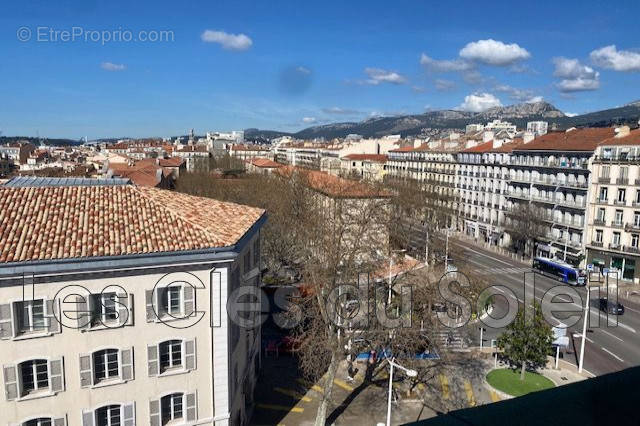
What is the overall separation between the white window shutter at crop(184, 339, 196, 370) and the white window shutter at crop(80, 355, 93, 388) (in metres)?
3.21

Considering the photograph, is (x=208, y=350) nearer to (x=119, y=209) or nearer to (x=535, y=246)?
(x=119, y=209)

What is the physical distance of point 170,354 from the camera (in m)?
18.3

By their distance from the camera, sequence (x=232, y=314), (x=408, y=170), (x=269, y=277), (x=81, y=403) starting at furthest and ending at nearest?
(x=408, y=170) < (x=269, y=277) < (x=232, y=314) < (x=81, y=403)

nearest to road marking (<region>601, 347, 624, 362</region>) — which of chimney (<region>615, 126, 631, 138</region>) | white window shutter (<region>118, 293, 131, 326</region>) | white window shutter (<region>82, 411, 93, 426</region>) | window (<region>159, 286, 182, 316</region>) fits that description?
window (<region>159, 286, 182, 316</region>)

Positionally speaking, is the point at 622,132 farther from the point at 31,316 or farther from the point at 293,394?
the point at 31,316

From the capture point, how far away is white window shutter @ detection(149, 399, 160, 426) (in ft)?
58.7

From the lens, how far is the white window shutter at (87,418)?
16.9 meters

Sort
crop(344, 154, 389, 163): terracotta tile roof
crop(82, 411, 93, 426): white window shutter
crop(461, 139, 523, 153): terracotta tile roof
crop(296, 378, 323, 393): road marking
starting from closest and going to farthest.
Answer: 1. crop(82, 411, 93, 426): white window shutter
2. crop(296, 378, 323, 393): road marking
3. crop(461, 139, 523, 153): terracotta tile roof
4. crop(344, 154, 389, 163): terracotta tile roof

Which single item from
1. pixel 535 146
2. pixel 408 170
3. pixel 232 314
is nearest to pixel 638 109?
pixel 408 170

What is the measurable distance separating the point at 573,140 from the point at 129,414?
188 ft

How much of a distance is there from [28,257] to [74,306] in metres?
2.14

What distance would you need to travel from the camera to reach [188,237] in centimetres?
1847

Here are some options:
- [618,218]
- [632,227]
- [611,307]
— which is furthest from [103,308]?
[618,218]

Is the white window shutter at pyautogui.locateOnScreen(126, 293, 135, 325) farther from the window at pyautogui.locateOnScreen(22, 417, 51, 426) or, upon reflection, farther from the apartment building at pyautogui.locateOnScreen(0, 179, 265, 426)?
the window at pyautogui.locateOnScreen(22, 417, 51, 426)
